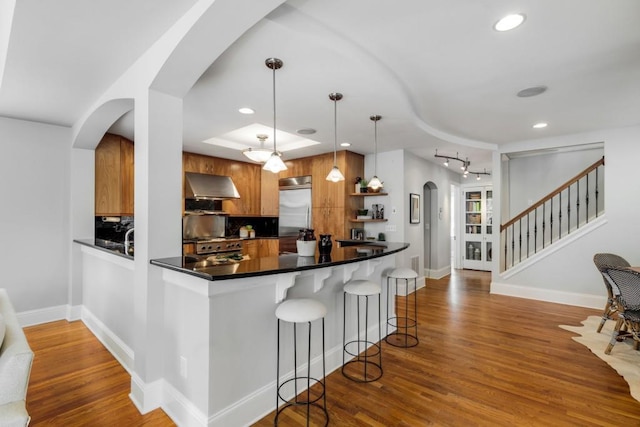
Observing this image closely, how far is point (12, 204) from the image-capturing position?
3541 mm

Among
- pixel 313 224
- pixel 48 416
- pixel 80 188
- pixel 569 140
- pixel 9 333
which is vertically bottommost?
pixel 48 416

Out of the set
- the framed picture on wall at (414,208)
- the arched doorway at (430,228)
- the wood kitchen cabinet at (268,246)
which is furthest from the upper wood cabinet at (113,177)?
the arched doorway at (430,228)

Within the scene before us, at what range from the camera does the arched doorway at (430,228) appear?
21.5 feet

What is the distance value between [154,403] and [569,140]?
6055mm

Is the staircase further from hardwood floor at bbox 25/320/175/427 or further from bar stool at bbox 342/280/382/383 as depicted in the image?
hardwood floor at bbox 25/320/175/427

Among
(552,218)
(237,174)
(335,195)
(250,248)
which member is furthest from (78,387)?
(552,218)

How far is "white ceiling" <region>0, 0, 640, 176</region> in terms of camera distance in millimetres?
1809

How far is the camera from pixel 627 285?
8.89 feet

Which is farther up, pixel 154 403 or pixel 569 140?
pixel 569 140

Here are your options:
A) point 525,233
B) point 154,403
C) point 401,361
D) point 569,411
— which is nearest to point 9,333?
point 154,403

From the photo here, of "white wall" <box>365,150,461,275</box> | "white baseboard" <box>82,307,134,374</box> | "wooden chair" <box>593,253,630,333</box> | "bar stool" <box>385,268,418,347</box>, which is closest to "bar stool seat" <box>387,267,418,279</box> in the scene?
"bar stool" <box>385,268,418,347</box>

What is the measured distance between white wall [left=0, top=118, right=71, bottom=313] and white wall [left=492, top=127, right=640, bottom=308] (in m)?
6.82

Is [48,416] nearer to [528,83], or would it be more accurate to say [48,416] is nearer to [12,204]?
[12,204]

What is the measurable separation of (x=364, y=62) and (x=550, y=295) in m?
4.74
